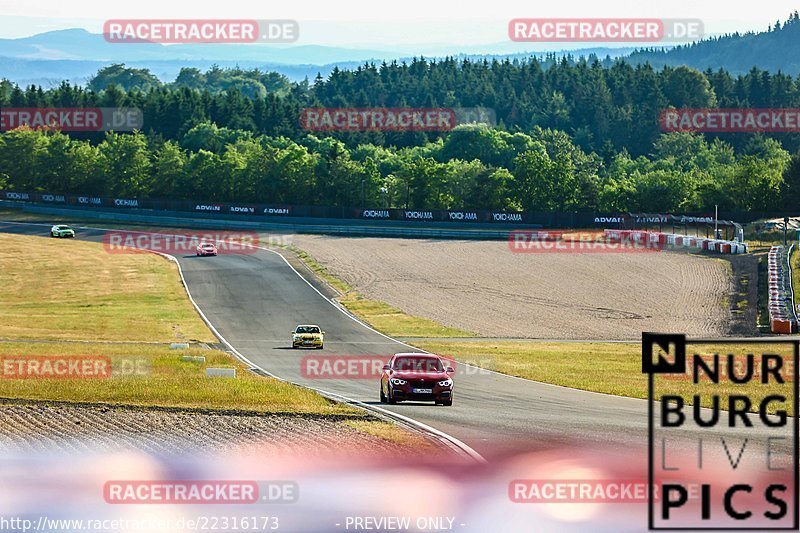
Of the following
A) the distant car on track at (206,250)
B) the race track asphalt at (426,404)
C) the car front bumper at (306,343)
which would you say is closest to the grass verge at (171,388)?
the race track asphalt at (426,404)

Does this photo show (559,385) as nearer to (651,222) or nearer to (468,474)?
(468,474)

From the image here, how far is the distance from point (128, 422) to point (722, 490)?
15625 mm

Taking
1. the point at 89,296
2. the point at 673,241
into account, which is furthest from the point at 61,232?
the point at 673,241

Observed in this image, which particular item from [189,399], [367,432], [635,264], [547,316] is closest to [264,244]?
[635,264]

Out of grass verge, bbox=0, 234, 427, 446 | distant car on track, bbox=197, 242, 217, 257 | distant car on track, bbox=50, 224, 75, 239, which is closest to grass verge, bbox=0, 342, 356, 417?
grass verge, bbox=0, 234, 427, 446

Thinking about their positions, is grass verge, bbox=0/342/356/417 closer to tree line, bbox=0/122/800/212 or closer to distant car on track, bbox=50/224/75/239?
distant car on track, bbox=50/224/75/239

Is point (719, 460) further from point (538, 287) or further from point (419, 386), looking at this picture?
point (538, 287)

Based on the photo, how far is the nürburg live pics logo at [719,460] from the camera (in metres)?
17.0

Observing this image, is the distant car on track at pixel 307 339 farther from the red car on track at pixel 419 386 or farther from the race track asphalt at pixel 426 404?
the red car on track at pixel 419 386

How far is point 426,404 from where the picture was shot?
32.8m

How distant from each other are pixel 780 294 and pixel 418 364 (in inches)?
1574

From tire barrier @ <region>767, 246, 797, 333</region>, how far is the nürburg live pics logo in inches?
1086

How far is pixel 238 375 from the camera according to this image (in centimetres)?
4016

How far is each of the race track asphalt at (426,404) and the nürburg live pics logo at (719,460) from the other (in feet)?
4.98
